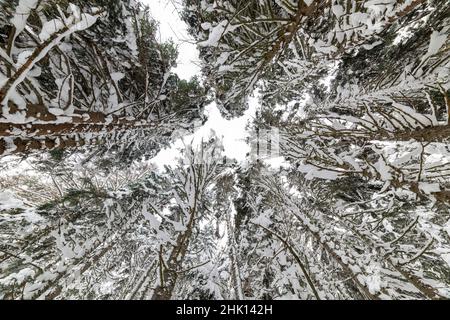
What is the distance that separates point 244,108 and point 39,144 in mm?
8345

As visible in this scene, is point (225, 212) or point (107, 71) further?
point (225, 212)

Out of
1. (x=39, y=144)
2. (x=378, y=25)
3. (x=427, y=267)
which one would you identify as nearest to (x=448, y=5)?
(x=378, y=25)

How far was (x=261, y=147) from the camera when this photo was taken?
11.7 m

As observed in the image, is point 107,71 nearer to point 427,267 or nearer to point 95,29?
point 95,29

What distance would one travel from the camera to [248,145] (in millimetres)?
12805

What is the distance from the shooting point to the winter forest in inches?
141

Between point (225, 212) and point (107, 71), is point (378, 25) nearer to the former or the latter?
point (107, 71)

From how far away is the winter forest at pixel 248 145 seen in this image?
141 inches

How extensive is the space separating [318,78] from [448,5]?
189 inches

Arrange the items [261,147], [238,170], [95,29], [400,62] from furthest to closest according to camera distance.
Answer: [261,147] → [238,170] → [400,62] → [95,29]
